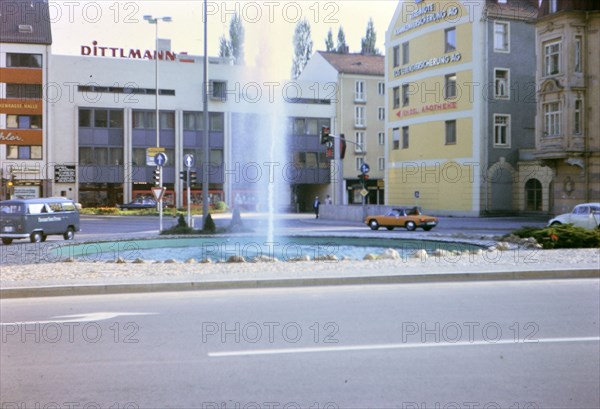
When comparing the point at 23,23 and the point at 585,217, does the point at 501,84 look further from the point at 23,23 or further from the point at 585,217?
the point at 23,23

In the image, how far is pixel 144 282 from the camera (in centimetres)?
1276

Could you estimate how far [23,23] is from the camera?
42406 mm

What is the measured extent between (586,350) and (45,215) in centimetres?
2271

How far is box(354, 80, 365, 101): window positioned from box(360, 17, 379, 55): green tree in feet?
38.1

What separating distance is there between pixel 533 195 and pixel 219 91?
33.0m

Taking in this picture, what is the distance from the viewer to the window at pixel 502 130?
49469 millimetres

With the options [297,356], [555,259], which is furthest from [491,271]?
[297,356]

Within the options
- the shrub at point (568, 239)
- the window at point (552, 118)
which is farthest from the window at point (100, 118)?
the shrub at point (568, 239)

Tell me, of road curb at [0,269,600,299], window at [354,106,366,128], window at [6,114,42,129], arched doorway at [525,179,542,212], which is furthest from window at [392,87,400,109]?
road curb at [0,269,600,299]

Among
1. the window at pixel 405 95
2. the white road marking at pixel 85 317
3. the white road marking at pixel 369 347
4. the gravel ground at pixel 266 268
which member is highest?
the window at pixel 405 95

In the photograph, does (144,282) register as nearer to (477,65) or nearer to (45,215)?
(45,215)

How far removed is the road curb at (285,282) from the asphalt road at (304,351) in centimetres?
58

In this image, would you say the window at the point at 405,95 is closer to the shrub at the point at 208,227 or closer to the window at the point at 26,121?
the window at the point at 26,121

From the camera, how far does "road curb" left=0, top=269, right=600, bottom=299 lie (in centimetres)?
1224
